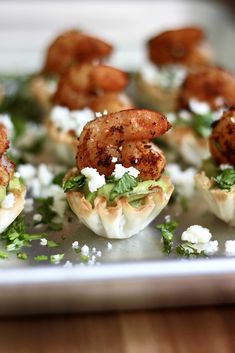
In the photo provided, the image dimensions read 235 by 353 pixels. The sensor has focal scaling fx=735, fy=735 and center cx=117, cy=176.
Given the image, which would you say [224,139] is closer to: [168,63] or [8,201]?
[8,201]

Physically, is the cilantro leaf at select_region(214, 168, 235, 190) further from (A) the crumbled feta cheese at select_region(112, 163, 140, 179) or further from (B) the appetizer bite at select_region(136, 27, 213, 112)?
(B) the appetizer bite at select_region(136, 27, 213, 112)

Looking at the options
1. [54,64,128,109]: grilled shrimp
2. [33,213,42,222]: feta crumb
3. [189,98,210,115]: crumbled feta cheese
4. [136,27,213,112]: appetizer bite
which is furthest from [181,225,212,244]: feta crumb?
[136,27,213,112]: appetizer bite

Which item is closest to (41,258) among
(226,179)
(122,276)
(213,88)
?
(122,276)

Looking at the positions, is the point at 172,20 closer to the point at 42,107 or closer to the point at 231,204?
the point at 42,107

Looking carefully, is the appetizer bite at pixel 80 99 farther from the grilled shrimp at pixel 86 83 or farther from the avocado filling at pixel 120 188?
the avocado filling at pixel 120 188

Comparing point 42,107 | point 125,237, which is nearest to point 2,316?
point 125,237

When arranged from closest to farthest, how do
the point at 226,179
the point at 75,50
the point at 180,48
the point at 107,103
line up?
the point at 226,179, the point at 107,103, the point at 75,50, the point at 180,48

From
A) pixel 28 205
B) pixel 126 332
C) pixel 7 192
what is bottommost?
pixel 126 332
